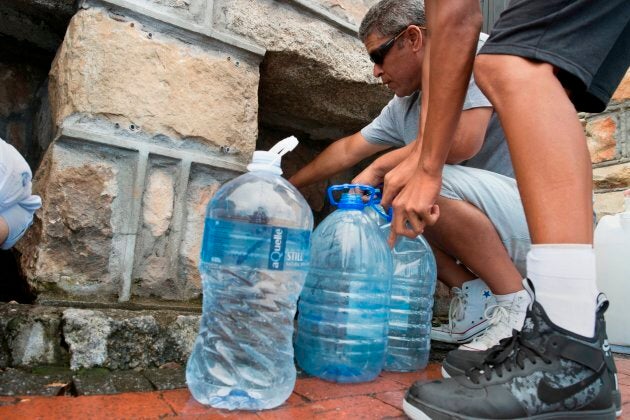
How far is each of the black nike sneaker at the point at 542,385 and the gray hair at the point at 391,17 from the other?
1.26m

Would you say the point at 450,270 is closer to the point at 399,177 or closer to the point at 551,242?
the point at 399,177

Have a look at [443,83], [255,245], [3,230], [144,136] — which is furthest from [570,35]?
[3,230]

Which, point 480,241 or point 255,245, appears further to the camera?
point 480,241

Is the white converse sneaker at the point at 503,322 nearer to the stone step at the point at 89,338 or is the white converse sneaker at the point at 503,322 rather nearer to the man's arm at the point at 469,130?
the man's arm at the point at 469,130

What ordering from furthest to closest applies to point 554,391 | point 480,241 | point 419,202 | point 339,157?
point 339,157
point 480,241
point 419,202
point 554,391

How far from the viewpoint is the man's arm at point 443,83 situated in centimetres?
115

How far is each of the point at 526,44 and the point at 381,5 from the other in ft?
3.11

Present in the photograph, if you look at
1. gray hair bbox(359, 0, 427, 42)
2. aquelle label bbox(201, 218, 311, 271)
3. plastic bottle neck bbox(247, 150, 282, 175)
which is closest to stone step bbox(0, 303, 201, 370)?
aquelle label bbox(201, 218, 311, 271)

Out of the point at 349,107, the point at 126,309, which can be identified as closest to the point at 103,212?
the point at 126,309

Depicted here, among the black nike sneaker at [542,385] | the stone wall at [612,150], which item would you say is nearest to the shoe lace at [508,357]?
the black nike sneaker at [542,385]

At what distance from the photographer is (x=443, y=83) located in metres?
1.17

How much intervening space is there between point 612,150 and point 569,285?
7.23 ft

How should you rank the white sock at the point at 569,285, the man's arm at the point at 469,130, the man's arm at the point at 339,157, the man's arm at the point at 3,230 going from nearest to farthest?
the white sock at the point at 569,285
the man's arm at the point at 3,230
the man's arm at the point at 469,130
the man's arm at the point at 339,157

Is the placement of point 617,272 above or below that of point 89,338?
above
